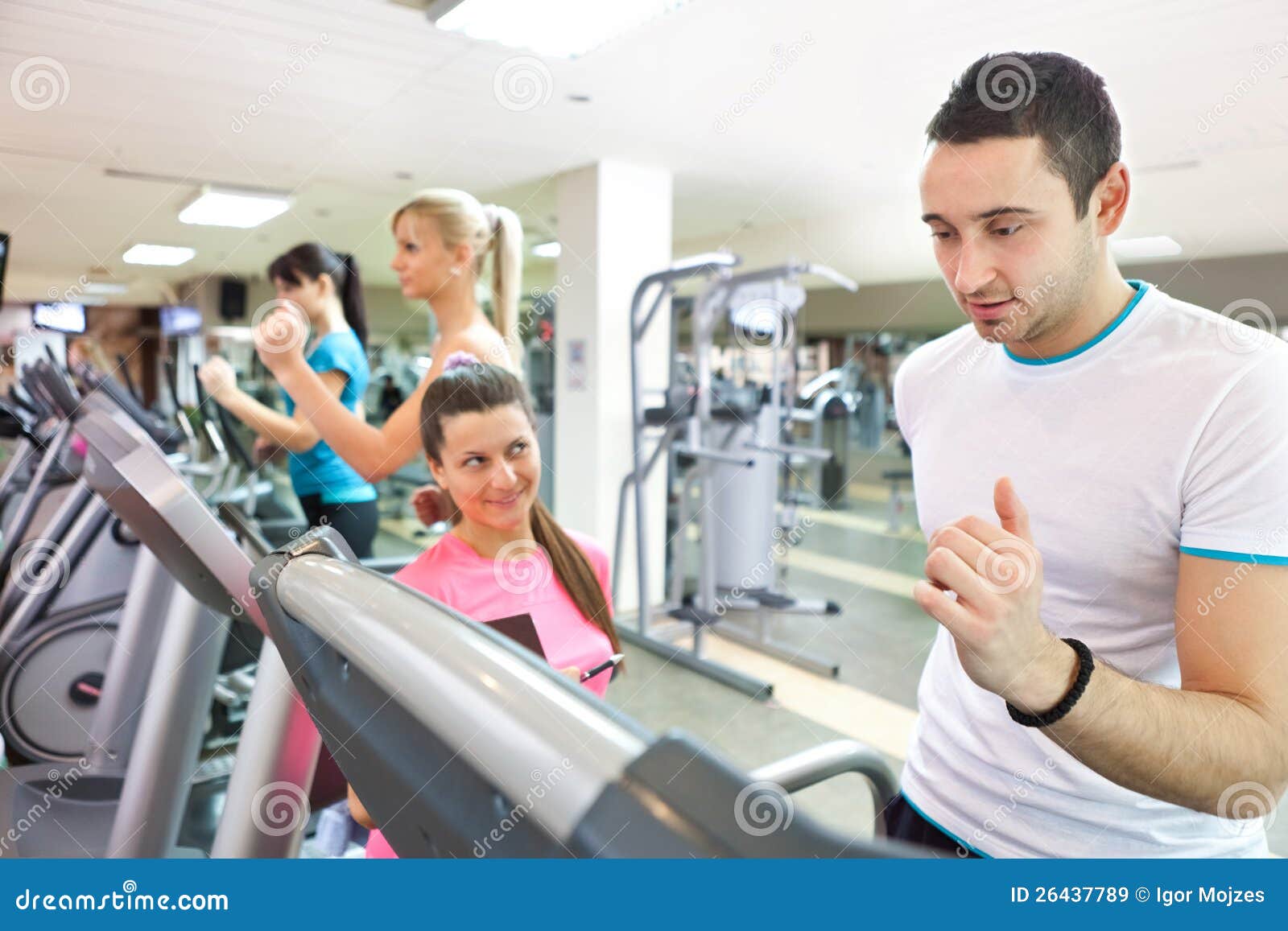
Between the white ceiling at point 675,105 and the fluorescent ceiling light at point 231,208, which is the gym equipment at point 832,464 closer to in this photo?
the white ceiling at point 675,105

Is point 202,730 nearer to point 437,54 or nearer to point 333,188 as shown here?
point 437,54

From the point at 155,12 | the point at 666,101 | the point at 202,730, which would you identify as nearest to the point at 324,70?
the point at 155,12

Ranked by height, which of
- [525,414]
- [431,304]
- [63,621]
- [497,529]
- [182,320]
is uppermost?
[182,320]

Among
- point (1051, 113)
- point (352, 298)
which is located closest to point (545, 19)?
point (352, 298)

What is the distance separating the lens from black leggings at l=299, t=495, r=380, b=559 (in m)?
1.77

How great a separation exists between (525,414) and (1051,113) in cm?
72

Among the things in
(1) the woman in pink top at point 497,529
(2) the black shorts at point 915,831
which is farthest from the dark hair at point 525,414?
(2) the black shorts at point 915,831

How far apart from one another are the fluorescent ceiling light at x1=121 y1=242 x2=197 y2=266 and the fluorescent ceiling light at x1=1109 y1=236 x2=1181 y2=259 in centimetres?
788

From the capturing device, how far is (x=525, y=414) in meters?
1.12

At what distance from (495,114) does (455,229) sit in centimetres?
213

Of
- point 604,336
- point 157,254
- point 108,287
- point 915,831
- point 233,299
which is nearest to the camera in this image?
point 915,831

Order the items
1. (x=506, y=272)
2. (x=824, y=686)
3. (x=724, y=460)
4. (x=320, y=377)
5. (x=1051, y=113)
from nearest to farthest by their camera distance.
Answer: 1. (x=1051, y=113)
2. (x=506, y=272)
3. (x=320, y=377)
4. (x=824, y=686)
5. (x=724, y=460)

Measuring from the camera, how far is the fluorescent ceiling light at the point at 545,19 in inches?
87.7

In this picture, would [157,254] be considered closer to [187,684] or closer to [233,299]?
[233,299]
